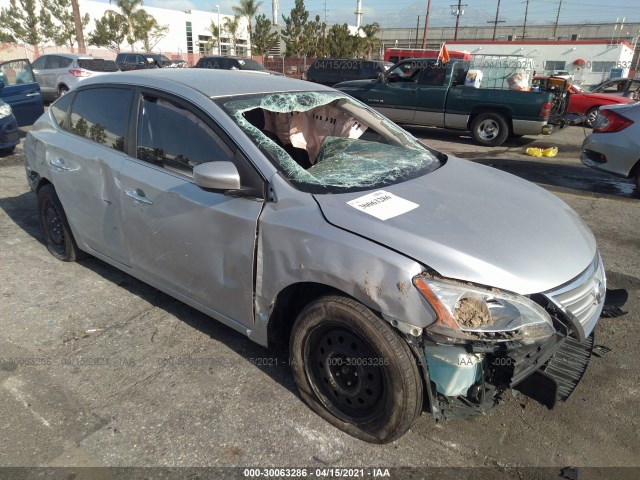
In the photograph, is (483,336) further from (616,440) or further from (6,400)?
(6,400)

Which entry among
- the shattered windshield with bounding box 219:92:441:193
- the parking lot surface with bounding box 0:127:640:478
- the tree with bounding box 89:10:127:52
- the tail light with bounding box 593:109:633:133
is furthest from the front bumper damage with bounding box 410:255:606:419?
the tree with bounding box 89:10:127:52

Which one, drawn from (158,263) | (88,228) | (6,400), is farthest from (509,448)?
(88,228)

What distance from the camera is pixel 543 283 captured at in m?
2.09

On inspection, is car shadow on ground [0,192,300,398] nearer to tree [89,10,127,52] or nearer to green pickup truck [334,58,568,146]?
green pickup truck [334,58,568,146]

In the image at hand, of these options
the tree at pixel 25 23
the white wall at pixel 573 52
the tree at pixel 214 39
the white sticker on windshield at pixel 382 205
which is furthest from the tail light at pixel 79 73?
the tree at pixel 214 39

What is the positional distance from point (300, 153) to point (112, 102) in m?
1.42

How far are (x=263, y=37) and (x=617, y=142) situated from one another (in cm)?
4418

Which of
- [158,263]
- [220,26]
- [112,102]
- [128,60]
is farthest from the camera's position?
Result: [220,26]

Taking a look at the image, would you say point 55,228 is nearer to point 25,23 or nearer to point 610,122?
point 610,122

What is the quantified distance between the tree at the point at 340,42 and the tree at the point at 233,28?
13192 mm

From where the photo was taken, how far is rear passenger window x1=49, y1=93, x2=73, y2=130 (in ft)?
12.9

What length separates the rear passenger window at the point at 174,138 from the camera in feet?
8.99

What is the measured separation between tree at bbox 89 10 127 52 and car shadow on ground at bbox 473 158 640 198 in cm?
4250

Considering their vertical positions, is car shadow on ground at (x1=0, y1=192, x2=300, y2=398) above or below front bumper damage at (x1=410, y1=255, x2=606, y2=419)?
below
